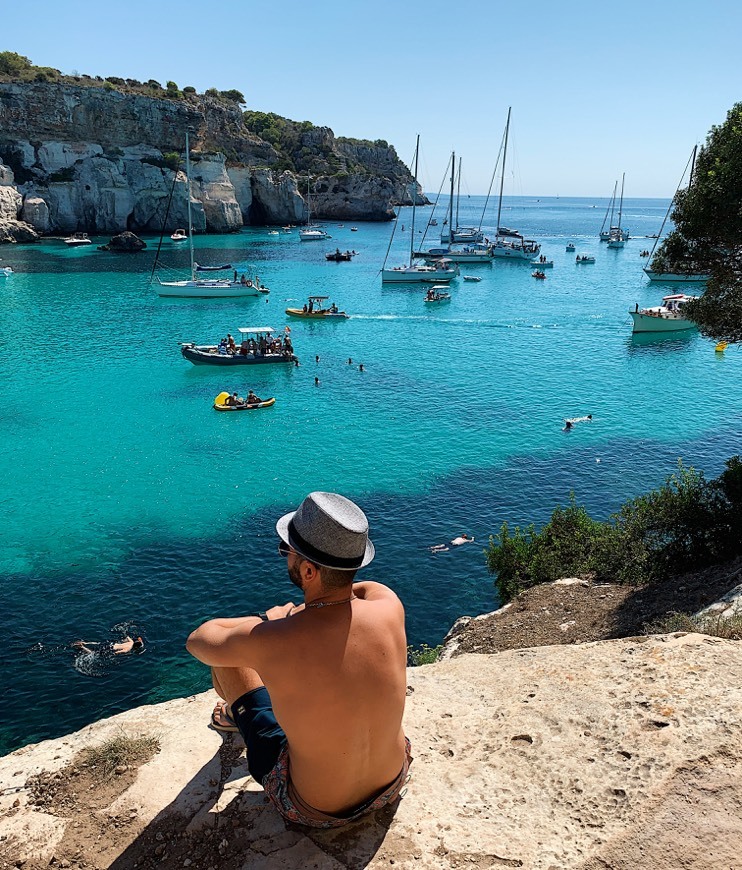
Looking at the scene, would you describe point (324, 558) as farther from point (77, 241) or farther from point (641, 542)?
point (77, 241)

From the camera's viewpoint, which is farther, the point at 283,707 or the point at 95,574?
the point at 95,574

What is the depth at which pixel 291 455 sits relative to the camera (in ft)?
95.9

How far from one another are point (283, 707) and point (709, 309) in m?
16.9

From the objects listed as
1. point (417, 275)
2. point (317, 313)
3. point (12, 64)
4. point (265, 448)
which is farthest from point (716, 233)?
point (12, 64)

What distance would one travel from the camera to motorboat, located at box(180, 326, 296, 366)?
138ft

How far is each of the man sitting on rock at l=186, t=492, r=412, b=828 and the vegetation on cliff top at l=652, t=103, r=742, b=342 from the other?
15675mm

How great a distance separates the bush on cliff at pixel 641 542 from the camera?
14492 millimetres

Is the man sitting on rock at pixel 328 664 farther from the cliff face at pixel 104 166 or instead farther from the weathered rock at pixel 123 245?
the weathered rock at pixel 123 245

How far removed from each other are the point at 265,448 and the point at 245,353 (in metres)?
14.7

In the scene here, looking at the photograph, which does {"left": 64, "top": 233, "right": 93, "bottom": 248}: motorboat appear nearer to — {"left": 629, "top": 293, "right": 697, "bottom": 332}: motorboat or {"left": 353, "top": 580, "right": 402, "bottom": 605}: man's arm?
{"left": 629, "top": 293, "right": 697, "bottom": 332}: motorboat

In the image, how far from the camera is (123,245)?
88875 mm

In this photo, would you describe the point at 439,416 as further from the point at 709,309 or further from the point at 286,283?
the point at 286,283

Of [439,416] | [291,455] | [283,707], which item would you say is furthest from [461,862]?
[439,416]

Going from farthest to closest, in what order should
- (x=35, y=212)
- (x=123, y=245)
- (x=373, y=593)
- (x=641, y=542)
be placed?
1. (x=35, y=212)
2. (x=123, y=245)
3. (x=641, y=542)
4. (x=373, y=593)
